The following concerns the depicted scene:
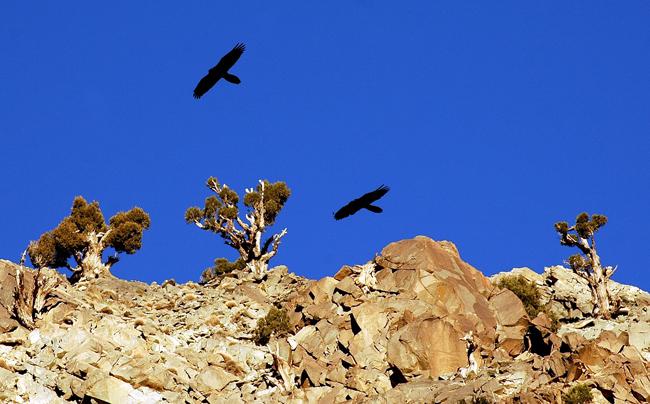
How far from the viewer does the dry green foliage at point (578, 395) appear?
34469 millimetres

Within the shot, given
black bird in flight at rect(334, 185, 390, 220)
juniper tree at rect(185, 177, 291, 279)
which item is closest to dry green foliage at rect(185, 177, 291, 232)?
juniper tree at rect(185, 177, 291, 279)

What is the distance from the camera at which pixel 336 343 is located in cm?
4156

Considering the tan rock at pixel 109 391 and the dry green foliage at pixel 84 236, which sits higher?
the dry green foliage at pixel 84 236

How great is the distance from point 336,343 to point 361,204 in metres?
15.3

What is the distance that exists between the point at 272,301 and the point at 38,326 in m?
12.1

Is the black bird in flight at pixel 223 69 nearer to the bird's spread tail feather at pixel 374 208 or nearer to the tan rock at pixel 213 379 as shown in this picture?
the bird's spread tail feather at pixel 374 208

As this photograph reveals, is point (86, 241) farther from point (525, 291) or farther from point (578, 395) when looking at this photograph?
point (578, 395)

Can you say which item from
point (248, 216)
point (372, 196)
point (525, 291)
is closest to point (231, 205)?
point (248, 216)

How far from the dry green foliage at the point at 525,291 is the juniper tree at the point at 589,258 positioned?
8.24 ft

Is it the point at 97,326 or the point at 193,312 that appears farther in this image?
the point at 193,312

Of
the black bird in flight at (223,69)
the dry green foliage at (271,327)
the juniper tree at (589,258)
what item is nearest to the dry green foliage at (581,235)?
the juniper tree at (589,258)

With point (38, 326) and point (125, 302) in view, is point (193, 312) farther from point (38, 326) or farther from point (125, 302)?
point (38, 326)

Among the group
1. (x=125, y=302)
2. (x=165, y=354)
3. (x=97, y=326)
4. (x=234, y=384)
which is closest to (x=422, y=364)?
(x=234, y=384)

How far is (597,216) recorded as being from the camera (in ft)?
168
